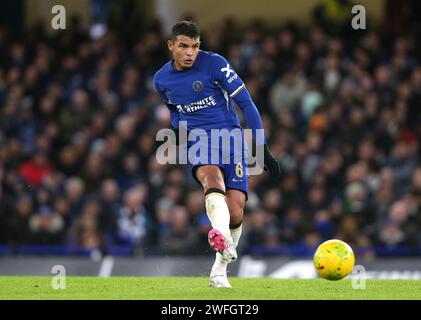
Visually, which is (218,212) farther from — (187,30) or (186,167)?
(186,167)

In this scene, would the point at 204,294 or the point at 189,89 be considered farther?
the point at 189,89

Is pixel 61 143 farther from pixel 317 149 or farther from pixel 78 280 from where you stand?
pixel 78 280

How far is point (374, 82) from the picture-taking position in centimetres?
1927

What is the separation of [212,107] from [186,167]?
305 inches

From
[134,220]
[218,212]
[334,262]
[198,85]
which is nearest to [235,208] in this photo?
[218,212]

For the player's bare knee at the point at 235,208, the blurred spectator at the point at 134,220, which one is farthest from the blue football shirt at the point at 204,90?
the blurred spectator at the point at 134,220

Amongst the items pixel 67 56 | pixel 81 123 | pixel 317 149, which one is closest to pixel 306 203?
pixel 317 149

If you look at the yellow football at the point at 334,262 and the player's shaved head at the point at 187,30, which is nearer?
the player's shaved head at the point at 187,30

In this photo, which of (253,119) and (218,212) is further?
(253,119)

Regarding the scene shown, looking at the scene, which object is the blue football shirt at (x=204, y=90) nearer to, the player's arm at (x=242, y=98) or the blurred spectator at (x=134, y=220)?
the player's arm at (x=242, y=98)

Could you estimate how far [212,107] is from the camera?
10477 millimetres

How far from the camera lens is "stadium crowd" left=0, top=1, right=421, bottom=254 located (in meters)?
17.0

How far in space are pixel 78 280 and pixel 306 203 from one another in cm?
648

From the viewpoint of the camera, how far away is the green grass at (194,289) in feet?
31.4
